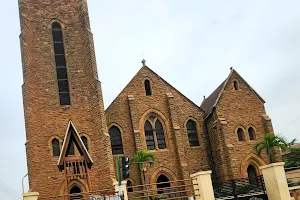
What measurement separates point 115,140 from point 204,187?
42.7 feet

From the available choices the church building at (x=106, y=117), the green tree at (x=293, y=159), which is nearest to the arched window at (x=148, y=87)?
the church building at (x=106, y=117)

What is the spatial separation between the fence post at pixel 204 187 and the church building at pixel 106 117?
9.51 metres

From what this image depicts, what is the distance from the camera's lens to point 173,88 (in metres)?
32.3

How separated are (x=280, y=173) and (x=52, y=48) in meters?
18.0

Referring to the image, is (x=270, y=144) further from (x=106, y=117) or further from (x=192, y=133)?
(x=106, y=117)

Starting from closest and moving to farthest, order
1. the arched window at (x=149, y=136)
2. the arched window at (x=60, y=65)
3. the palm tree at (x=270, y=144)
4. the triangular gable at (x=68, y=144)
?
the triangular gable at (x=68, y=144) → the arched window at (x=60, y=65) → the palm tree at (x=270, y=144) → the arched window at (x=149, y=136)

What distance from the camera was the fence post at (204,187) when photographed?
679 inches

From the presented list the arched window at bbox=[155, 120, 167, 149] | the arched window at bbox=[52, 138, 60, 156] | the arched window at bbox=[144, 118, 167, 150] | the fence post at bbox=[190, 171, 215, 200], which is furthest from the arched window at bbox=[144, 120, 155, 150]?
the fence post at bbox=[190, 171, 215, 200]

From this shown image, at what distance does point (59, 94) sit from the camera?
2808 cm

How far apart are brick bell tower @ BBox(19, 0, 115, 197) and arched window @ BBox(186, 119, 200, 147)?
7689 mm

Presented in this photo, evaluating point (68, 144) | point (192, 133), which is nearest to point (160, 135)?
point (192, 133)

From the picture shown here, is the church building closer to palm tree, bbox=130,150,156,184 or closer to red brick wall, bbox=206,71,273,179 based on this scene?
red brick wall, bbox=206,71,273,179

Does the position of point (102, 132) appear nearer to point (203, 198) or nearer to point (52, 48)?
point (52, 48)

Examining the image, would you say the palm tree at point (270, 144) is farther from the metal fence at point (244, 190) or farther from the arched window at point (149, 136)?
the arched window at point (149, 136)
